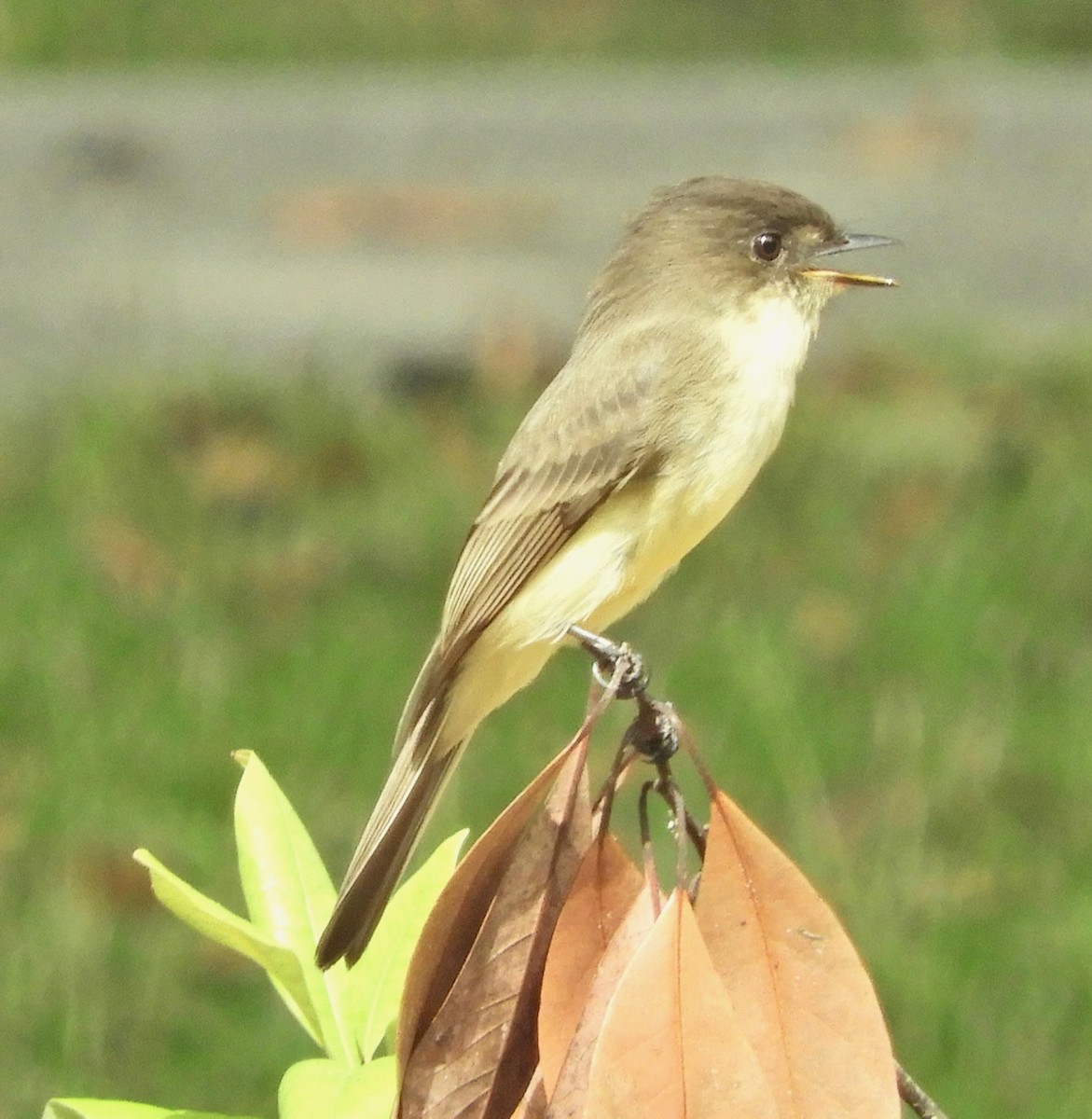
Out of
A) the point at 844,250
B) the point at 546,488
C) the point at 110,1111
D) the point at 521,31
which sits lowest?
the point at 110,1111

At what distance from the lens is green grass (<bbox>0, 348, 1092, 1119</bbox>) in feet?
12.0

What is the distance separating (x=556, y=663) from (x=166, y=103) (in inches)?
211

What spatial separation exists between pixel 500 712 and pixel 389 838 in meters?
2.72

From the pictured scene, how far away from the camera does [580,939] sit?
132cm

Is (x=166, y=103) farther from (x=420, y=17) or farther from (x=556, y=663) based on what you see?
(x=556, y=663)

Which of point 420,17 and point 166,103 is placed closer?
point 166,103

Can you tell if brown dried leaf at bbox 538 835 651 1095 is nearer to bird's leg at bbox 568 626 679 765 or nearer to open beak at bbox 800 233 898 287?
bird's leg at bbox 568 626 679 765

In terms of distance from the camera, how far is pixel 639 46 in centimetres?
1173

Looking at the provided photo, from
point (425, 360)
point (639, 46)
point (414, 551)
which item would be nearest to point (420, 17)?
point (639, 46)

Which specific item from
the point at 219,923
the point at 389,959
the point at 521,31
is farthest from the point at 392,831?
the point at 521,31

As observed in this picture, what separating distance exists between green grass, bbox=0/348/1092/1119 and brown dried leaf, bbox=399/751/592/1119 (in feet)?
7.01

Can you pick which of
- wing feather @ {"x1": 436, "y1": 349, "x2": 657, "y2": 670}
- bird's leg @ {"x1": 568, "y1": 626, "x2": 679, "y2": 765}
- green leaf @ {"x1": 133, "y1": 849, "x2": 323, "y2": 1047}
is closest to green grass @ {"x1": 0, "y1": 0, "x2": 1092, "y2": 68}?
wing feather @ {"x1": 436, "y1": 349, "x2": 657, "y2": 670}

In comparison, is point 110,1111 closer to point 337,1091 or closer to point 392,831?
point 337,1091

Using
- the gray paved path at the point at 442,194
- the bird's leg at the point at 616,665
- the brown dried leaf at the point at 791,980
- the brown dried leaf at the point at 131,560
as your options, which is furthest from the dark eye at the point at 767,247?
the gray paved path at the point at 442,194
